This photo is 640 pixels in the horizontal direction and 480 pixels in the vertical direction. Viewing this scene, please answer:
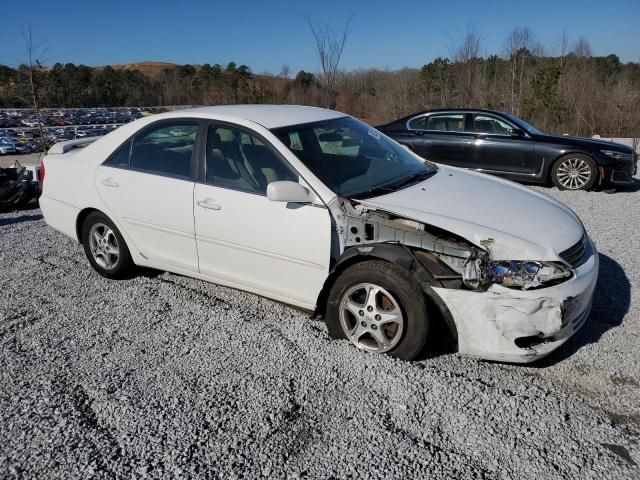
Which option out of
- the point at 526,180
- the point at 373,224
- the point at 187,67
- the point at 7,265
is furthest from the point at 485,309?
the point at 187,67

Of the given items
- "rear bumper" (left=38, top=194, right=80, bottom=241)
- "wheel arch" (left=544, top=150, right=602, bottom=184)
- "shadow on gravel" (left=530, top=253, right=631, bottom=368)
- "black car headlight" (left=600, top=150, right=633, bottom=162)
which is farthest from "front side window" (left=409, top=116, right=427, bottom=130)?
"rear bumper" (left=38, top=194, right=80, bottom=241)

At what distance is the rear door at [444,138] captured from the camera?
28.8 feet

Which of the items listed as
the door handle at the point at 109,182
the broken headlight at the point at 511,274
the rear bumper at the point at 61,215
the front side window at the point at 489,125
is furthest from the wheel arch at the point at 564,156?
the rear bumper at the point at 61,215

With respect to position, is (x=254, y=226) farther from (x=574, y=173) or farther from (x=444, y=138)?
(x=574, y=173)

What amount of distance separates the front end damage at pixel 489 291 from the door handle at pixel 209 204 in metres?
1.17

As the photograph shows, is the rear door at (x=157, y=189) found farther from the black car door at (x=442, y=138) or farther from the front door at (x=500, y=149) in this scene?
the front door at (x=500, y=149)

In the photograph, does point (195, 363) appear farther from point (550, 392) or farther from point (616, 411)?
point (616, 411)

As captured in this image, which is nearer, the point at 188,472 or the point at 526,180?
the point at 188,472

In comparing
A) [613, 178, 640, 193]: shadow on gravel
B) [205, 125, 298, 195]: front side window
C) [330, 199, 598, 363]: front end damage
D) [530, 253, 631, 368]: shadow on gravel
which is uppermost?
[205, 125, 298, 195]: front side window

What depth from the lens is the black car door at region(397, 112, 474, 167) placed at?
878cm

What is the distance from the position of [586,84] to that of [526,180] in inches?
751

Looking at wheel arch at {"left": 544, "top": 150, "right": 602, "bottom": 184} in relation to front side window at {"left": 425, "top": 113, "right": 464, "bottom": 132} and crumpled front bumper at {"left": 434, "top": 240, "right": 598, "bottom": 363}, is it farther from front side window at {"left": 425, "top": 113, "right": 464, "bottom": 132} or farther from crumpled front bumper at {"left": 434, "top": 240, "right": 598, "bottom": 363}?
crumpled front bumper at {"left": 434, "top": 240, "right": 598, "bottom": 363}

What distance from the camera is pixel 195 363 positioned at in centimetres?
321

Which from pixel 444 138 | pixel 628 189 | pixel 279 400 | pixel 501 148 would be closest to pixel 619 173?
pixel 628 189
